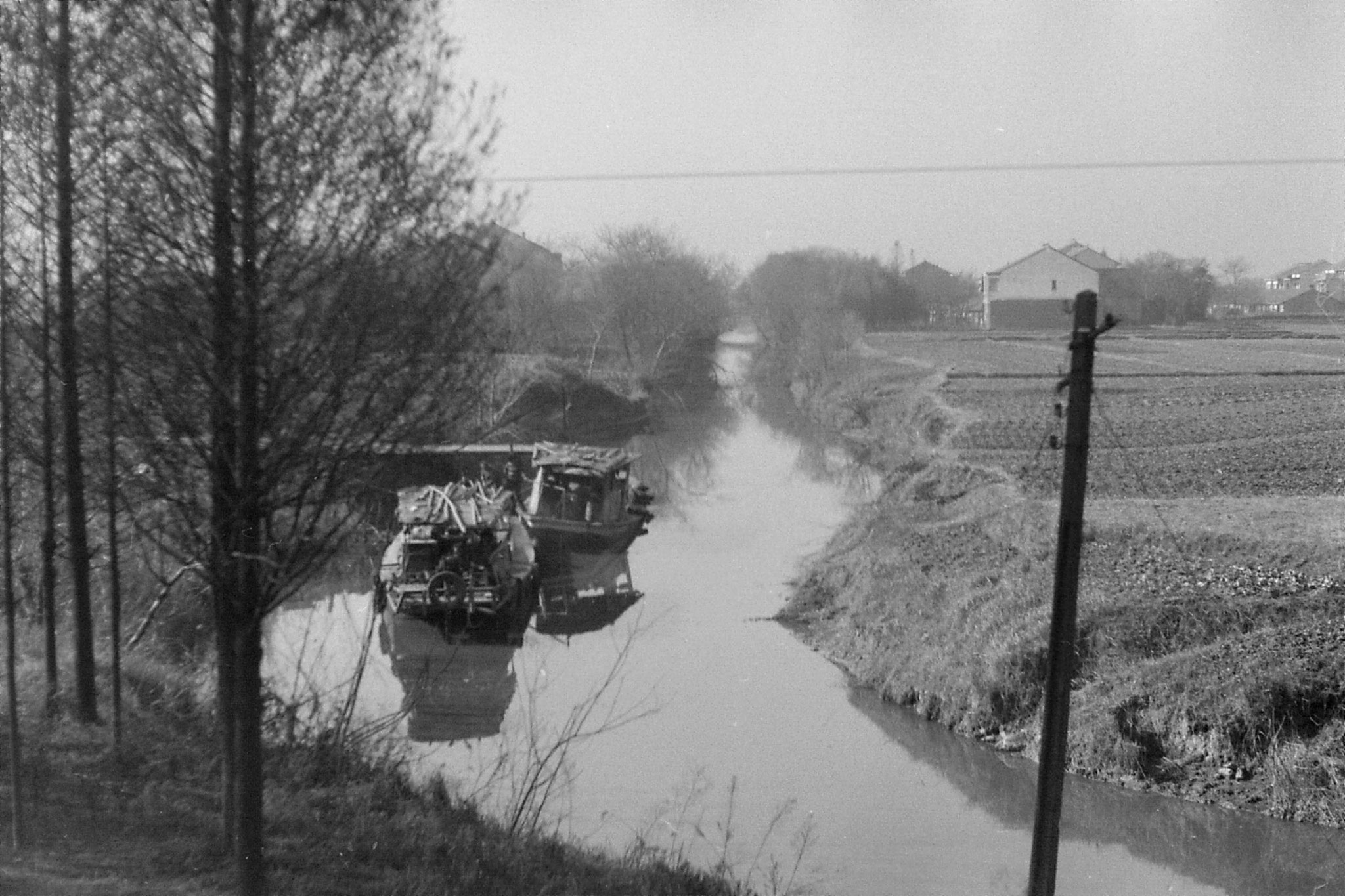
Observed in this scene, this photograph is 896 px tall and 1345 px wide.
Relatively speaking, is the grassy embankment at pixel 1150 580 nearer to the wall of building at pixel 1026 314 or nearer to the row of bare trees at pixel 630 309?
the wall of building at pixel 1026 314

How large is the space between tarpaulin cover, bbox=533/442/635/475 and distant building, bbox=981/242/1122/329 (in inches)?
380

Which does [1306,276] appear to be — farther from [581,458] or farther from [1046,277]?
[581,458]

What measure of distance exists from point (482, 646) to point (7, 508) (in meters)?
10.1

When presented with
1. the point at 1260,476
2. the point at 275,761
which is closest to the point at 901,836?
the point at 275,761

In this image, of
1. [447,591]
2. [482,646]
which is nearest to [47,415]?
[447,591]

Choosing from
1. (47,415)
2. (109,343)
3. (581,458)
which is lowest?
(581,458)

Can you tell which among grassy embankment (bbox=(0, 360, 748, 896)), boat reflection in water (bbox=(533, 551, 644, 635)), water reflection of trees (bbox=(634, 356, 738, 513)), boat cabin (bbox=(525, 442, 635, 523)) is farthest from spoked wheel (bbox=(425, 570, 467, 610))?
water reflection of trees (bbox=(634, 356, 738, 513))

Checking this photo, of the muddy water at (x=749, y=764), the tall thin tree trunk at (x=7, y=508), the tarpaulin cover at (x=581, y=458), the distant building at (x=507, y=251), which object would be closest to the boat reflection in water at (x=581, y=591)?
the muddy water at (x=749, y=764)

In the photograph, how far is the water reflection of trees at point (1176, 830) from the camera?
391 inches

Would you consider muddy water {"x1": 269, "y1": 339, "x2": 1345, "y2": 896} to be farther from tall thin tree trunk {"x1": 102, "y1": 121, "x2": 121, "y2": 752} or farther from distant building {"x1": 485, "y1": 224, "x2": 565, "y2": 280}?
tall thin tree trunk {"x1": 102, "y1": 121, "x2": 121, "y2": 752}

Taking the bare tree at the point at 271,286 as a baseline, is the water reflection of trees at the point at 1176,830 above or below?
below

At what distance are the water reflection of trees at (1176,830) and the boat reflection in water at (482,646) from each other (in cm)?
518

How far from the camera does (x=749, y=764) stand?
12188 mm

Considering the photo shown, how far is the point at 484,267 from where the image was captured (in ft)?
16.9
